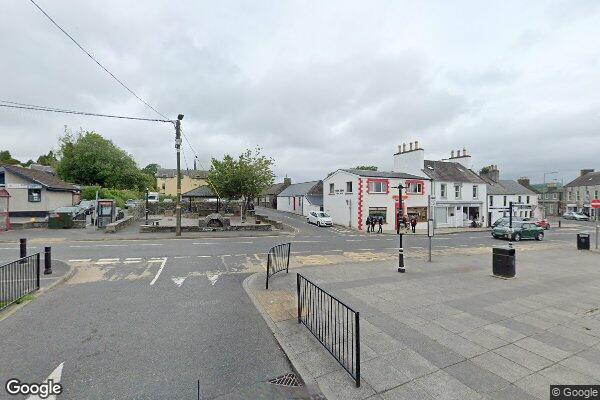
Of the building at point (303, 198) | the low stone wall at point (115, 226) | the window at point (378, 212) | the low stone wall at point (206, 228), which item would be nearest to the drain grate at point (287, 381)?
the low stone wall at point (206, 228)

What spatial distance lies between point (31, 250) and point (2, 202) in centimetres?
1625

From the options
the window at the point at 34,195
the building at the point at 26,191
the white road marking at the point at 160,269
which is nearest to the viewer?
the white road marking at the point at 160,269

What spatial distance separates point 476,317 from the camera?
20.0 ft

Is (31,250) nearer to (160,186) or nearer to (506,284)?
(506,284)

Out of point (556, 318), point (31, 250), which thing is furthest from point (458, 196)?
point (31, 250)

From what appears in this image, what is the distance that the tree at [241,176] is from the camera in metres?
28.3

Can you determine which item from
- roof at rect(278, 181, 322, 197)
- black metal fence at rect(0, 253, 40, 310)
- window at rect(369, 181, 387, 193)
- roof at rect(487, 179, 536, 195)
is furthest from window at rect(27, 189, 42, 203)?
roof at rect(487, 179, 536, 195)

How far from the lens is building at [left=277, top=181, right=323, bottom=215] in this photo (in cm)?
4084

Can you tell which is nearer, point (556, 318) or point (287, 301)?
point (556, 318)

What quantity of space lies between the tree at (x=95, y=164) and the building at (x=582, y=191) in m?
82.2

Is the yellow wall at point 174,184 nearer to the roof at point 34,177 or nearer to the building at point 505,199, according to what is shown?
the roof at point 34,177

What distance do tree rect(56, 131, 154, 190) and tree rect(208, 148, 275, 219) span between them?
2540cm

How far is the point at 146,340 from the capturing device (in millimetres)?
5043

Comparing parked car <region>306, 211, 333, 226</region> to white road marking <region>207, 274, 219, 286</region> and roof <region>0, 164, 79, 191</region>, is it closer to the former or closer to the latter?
white road marking <region>207, 274, 219, 286</region>
